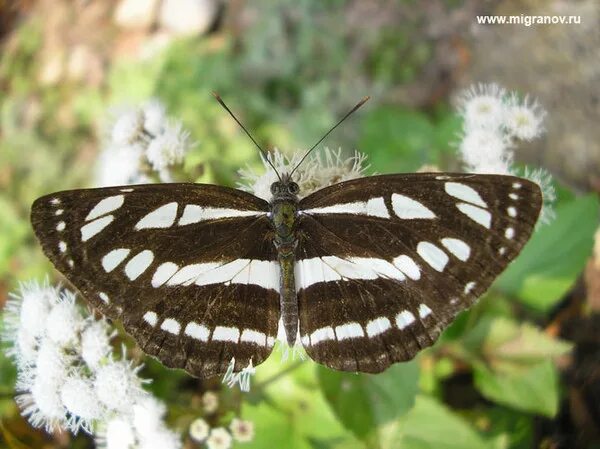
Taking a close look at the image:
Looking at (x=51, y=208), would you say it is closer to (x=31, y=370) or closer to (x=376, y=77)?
(x=31, y=370)

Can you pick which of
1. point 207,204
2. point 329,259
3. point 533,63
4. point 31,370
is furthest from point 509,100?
point 31,370

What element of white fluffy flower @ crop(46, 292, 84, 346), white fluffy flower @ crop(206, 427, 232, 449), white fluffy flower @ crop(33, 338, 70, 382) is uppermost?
white fluffy flower @ crop(46, 292, 84, 346)

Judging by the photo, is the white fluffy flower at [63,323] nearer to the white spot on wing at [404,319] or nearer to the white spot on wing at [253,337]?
the white spot on wing at [253,337]

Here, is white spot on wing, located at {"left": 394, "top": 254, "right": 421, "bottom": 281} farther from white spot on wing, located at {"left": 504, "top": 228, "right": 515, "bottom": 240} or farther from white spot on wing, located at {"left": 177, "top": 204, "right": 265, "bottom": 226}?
white spot on wing, located at {"left": 177, "top": 204, "right": 265, "bottom": 226}

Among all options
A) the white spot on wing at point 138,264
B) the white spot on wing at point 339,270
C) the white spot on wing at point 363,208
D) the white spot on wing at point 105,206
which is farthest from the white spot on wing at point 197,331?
the white spot on wing at point 363,208

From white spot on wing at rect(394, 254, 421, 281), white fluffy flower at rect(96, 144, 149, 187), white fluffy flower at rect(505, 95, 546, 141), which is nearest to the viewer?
white spot on wing at rect(394, 254, 421, 281)

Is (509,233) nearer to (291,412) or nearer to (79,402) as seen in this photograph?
(291,412)

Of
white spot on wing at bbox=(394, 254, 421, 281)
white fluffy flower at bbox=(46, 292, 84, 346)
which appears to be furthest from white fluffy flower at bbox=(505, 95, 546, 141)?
white fluffy flower at bbox=(46, 292, 84, 346)
